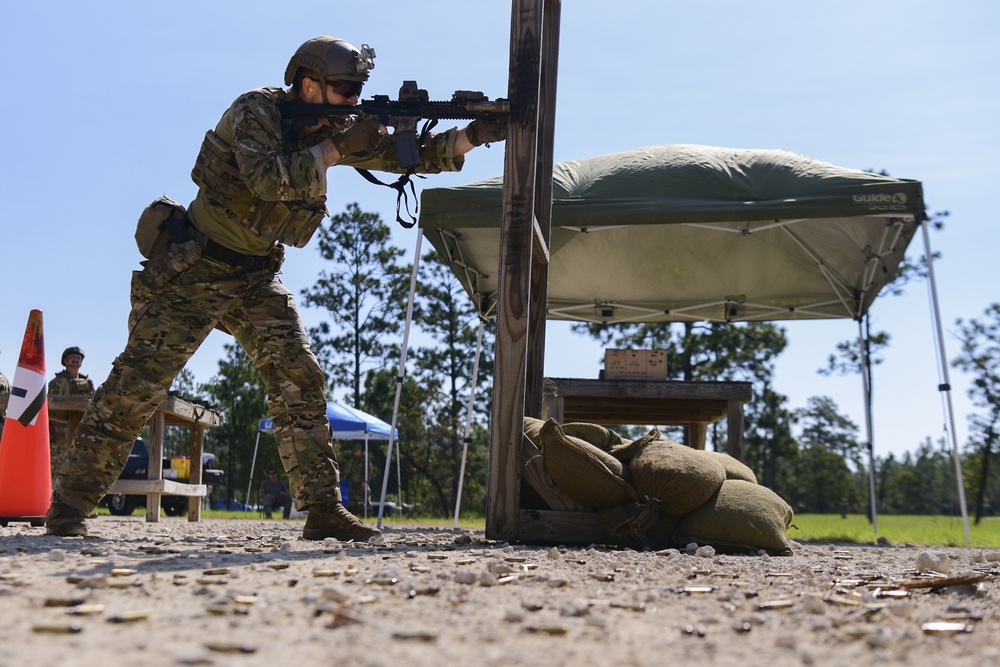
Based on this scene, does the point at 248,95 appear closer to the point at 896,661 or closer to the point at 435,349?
the point at 896,661

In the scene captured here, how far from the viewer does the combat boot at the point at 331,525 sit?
4445 millimetres

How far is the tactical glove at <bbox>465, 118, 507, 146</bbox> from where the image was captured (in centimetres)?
481

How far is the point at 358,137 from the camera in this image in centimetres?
432

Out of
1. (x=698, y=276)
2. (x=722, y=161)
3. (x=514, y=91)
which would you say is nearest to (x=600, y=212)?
(x=722, y=161)

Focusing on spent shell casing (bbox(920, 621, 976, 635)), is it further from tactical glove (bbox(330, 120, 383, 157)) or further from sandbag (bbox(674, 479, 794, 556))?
tactical glove (bbox(330, 120, 383, 157))

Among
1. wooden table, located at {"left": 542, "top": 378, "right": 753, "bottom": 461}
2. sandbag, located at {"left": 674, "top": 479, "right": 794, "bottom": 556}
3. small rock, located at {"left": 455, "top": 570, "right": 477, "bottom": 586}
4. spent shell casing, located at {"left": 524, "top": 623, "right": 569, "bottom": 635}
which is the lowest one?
spent shell casing, located at {"left": 524, "top": 623, "right": 569, "bottom": 635}

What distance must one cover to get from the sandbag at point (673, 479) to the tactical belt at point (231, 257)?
7.17 ft

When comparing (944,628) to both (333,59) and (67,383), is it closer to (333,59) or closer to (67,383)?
(333,59)

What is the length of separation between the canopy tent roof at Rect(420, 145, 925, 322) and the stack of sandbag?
3436mm

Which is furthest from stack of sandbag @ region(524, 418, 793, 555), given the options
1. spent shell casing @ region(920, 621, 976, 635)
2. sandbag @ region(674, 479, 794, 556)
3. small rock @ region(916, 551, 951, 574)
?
spent shell casing @ region(920, 621, 976, 635)

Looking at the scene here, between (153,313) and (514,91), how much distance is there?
6.86ft

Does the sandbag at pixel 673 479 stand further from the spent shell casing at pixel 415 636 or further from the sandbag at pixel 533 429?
the spent shell casing at pixel 415 636

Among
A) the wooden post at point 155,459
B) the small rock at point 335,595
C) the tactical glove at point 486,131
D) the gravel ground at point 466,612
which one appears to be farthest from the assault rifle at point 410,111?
the wooden post at point 155,459

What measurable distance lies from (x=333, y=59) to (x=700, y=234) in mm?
5992
